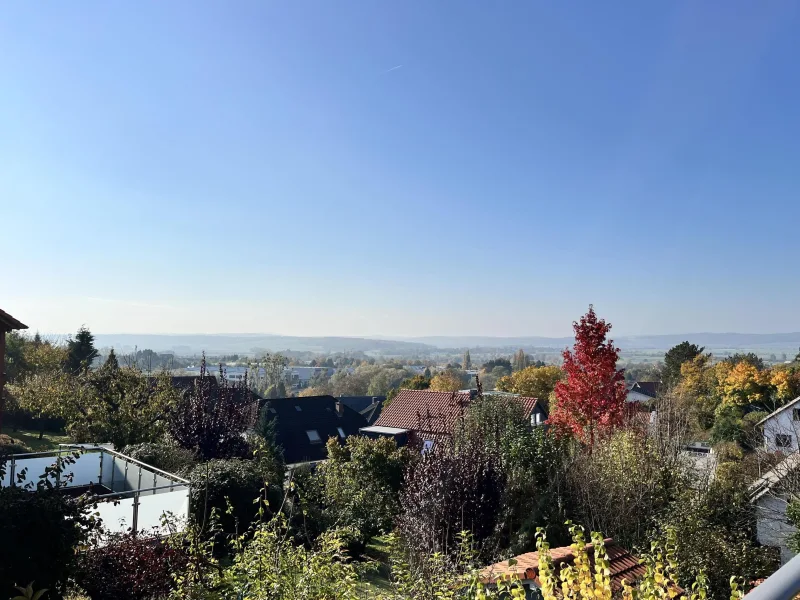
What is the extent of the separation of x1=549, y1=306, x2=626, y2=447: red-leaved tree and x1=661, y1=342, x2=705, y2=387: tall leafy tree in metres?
36.0

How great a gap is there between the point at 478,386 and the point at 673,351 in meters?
39.0

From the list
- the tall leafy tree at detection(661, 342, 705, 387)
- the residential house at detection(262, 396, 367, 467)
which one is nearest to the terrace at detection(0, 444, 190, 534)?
the residential house at detection(262, 396, 367, 467)

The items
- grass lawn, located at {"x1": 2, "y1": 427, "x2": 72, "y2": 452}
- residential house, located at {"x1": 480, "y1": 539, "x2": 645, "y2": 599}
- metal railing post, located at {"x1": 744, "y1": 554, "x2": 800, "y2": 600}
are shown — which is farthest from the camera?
grass lawn, located at {"x1": 2, "y1": 427, "x2": 72, "y2": 452}

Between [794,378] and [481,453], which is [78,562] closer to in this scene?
[481,453]

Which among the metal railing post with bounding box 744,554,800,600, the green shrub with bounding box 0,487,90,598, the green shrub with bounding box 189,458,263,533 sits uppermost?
the metal railing post with bounding box 744,554,800,600

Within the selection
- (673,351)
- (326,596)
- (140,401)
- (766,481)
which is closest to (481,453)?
(326,596)

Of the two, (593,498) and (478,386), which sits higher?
(478,386)

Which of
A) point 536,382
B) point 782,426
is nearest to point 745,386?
point 782,426

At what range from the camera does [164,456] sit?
49.4ft

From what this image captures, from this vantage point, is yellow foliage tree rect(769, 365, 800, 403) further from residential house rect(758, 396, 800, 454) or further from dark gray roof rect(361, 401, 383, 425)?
dark gray roof rect(361, 401, 383, 425)

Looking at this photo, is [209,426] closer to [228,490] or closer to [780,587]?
[228,490]

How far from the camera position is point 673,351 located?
4828 cm

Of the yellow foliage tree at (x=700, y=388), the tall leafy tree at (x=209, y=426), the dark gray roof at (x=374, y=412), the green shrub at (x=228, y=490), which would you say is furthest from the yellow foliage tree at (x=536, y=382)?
the green shrub at (x=228, y=490)

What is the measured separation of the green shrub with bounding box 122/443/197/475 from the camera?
570 inches
